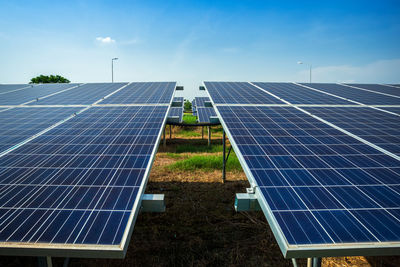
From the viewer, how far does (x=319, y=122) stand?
7.30m

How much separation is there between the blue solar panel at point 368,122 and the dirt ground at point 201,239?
382 cm

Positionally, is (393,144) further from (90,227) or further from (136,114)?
(136,114)

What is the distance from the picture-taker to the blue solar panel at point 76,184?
302 centimetres

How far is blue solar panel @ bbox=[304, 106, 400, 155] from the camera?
613 centimetres

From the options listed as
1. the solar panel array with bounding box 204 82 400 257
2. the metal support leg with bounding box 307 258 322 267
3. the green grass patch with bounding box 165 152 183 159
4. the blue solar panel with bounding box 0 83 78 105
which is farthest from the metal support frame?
the green grass patch with bounding box 165 152 183 159

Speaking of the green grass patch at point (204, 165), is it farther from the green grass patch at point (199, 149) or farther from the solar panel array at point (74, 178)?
the solar panel array at point (74, 178)

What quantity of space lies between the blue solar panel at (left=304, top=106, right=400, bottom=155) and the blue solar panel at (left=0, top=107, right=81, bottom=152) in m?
10.6

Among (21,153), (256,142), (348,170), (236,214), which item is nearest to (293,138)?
(256,142)

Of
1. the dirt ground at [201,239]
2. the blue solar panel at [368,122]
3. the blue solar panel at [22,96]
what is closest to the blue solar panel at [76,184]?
the dirt ground at [201,239]

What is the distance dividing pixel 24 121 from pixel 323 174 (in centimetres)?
1043

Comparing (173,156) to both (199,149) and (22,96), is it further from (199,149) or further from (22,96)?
(22,96)

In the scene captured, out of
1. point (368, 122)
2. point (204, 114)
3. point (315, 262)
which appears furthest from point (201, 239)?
point (204, 114)

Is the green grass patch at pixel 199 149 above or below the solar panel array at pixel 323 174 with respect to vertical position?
below

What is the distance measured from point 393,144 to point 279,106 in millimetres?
4181
